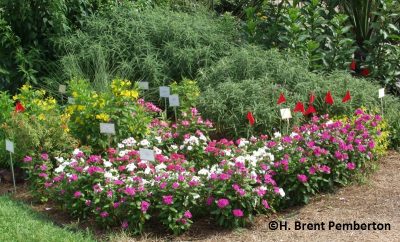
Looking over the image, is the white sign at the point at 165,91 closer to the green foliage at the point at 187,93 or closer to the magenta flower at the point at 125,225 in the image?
the green foliage at the point at 187,93

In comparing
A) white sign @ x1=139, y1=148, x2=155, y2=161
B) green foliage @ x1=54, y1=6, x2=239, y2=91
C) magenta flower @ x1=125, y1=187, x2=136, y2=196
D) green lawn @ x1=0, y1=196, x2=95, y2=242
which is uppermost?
green foliage @ x1=54, y1=6, x2=239, y2=91

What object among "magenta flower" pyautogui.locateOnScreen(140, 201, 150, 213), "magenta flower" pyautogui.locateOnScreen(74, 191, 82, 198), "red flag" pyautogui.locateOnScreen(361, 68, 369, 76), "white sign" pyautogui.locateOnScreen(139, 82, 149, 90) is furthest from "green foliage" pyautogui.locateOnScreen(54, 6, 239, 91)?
"magenta flower" pyautogui.locateOnScreen(140, 201, 150, 213)

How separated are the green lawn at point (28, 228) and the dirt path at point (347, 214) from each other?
2.83 feet

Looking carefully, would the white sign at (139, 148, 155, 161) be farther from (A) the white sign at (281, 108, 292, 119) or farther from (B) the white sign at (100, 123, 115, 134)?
(A) the white sign at (281, 108, 292, 119)

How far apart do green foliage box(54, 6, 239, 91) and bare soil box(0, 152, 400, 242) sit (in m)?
2.22

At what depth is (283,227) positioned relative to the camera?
480 cm

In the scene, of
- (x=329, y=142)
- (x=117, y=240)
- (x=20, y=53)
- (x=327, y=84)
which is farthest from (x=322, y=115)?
(x=20, y=53)

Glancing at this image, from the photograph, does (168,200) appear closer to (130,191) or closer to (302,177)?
(130,191)

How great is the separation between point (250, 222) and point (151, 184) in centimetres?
79

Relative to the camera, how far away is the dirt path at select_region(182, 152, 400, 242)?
4605 millimetres

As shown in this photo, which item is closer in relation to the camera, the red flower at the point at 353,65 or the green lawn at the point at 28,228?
the green lawn at the point at 28,228

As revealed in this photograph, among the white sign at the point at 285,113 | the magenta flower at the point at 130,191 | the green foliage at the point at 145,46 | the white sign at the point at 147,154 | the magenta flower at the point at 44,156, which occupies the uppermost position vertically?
the green foliage at the point at 145,46

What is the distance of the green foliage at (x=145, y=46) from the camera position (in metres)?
7.57

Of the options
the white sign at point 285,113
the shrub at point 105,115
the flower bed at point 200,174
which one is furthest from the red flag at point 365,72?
the shrub at point 105,115
